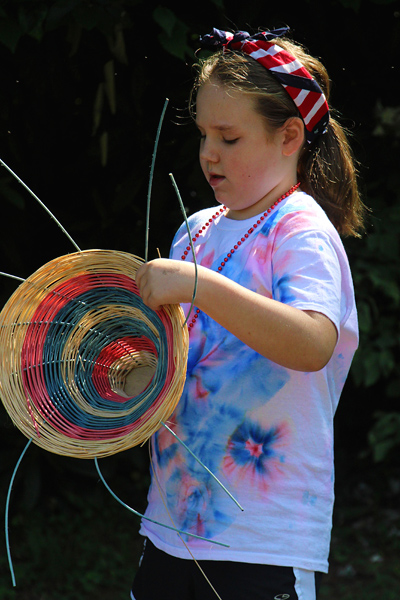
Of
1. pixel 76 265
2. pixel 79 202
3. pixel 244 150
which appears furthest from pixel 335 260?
pixel 79 202

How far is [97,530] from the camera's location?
3.01 meters

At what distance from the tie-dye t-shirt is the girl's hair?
5.8 inches

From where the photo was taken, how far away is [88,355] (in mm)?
1427

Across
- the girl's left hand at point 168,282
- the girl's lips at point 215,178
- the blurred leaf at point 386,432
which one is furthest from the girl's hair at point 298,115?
the blurred leaf at point 386,432

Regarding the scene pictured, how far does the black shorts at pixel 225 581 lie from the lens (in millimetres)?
1156

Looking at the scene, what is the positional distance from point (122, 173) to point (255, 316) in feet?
5.03

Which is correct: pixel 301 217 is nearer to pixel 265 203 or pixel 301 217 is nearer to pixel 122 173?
pixel 265 203

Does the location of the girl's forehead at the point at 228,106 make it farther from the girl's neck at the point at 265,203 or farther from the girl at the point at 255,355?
the girl's neck at the point at 265,203

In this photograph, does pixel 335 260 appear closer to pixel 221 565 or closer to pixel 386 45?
pixel 221 565

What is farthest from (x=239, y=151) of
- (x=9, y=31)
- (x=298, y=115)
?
(x=9, y=31)

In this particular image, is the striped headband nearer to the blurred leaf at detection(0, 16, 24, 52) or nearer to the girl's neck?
the girl's neck

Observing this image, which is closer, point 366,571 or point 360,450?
point 366,571

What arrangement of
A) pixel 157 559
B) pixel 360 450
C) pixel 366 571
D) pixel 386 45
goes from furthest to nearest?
pixel 360 450 → pixel 366 571 → pixel 386 45 → pixel 157 559

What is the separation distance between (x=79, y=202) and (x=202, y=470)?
5.27 ft
